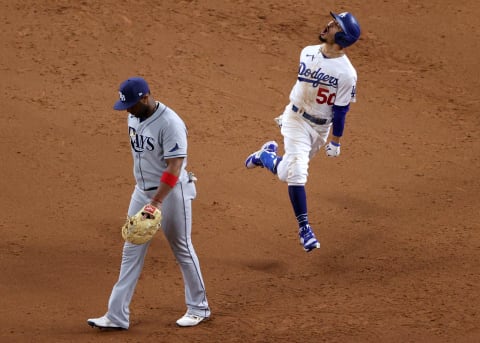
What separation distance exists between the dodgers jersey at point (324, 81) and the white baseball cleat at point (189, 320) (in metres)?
2.56

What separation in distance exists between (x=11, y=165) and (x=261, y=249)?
3.43 metres

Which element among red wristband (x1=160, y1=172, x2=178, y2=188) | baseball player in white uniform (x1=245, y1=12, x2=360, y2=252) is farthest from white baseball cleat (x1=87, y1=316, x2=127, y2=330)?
baseball player in white uniform (x1=245, y1=12, x2=360, y2=252)

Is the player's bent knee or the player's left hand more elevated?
the player's left hand

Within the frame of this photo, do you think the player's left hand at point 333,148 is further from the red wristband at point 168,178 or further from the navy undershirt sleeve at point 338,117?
the red wristband at point 168,178

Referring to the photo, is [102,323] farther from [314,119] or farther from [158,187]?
[314,119]

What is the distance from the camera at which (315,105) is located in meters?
9.72

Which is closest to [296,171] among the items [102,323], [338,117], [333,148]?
[333,148]

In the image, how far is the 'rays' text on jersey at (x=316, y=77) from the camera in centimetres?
945

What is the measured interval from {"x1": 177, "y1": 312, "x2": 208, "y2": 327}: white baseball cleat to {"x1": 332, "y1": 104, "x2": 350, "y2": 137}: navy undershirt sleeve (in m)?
2.48

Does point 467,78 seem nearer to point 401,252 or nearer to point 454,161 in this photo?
point 454,161

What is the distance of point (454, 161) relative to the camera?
40.8 feet

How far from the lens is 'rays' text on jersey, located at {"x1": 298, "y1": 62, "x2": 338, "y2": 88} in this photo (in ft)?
31.0

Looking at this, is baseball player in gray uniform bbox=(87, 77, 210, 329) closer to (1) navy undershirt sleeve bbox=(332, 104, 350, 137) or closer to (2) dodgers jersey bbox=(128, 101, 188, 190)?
(2) dodgers jersey bbox=(128, 101, 188, 190)

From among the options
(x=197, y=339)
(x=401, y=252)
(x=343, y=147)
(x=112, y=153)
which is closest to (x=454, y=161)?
(x=343, y=147)
